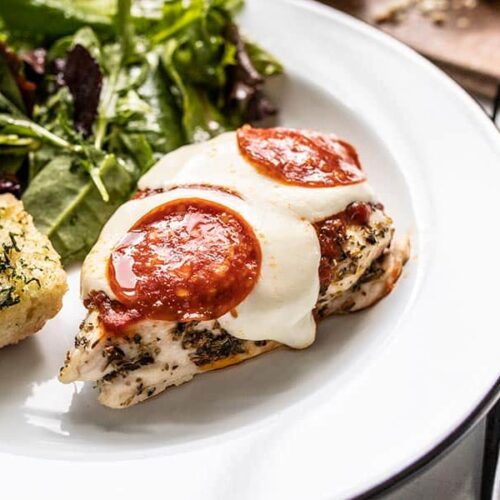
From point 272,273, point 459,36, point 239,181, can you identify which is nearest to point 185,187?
point 239,181

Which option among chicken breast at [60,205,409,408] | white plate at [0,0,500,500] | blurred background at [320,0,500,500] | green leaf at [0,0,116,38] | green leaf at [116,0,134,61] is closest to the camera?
white plate at [0,0,500,500]

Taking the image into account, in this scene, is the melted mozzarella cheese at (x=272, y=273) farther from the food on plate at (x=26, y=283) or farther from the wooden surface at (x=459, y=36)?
the wooden surface at (x=459, y=36)

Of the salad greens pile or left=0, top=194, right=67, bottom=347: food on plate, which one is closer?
left=0, top=194, right=67, bottom=347: food on plate

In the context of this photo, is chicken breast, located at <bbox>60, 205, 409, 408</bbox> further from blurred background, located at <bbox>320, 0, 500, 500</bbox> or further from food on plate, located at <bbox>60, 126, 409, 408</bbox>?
blurred background, located at <bbox>320, 0, 500, 500</bbox>

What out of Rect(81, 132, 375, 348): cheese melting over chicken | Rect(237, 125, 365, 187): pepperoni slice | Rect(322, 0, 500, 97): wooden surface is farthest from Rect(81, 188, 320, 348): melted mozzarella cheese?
Rect(322, 0, 500, 97): wooden surface

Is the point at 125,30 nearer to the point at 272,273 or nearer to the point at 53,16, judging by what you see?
the point at 53,16

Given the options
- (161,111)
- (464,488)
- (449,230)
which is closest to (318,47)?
(161,111)
